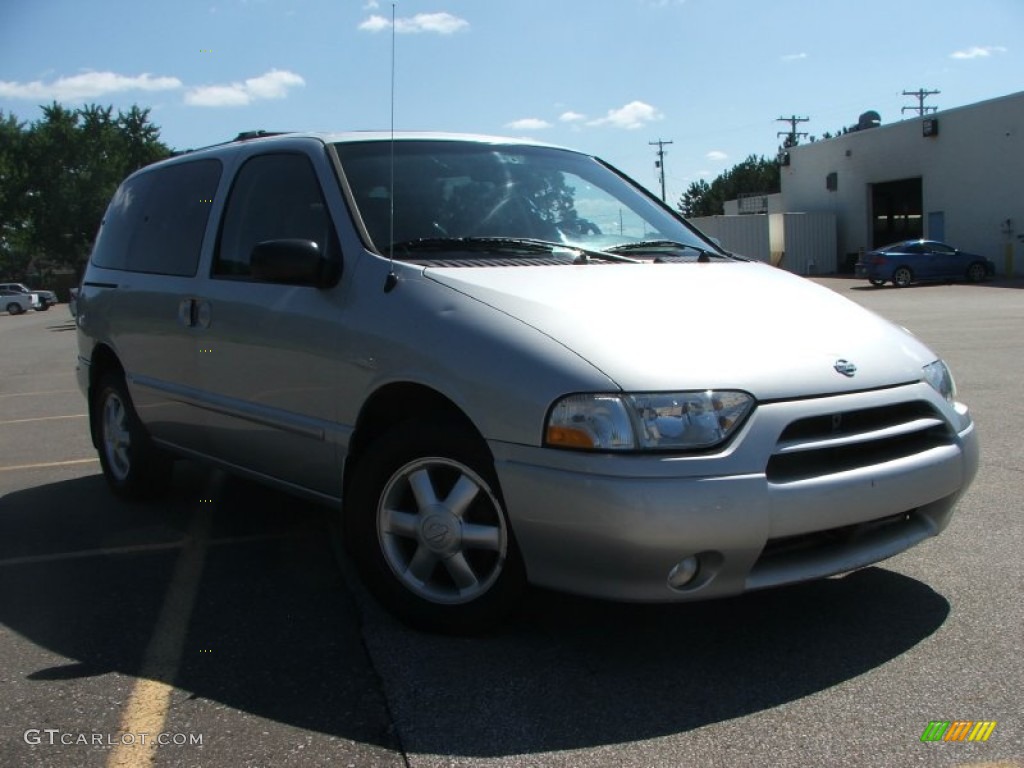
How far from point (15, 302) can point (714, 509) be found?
5799 centimetres

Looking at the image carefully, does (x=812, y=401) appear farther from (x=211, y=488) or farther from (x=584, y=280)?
(x=211, y=488)

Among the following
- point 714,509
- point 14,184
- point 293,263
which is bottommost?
point 714,509

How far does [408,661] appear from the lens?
337 cm

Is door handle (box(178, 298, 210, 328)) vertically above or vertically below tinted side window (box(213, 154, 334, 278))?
below

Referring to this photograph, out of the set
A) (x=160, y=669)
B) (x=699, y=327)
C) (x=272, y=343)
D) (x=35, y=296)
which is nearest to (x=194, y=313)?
(x=272, y=343)

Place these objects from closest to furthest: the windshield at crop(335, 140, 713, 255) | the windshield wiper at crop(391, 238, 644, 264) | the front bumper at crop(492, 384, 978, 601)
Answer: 1. the front bumper at crop(492, 384, 978, 601)
2. the windshield wiper at crop(391, 238, 644, 264)
3. the windshield at crop(335, 140, 713, 255)

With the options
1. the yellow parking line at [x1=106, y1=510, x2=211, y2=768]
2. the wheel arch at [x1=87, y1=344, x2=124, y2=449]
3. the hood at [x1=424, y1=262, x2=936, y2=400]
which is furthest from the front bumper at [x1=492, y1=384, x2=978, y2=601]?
the wheel arch at [x1=87, y1=344, x2=124, y2=449]

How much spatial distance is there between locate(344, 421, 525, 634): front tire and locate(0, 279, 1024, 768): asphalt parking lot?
0.14 meters

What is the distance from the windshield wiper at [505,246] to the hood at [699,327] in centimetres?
18

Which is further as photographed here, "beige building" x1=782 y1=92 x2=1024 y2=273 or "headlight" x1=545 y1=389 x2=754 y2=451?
"beige building" x1=782 y1=92 x2=1024 y2=273

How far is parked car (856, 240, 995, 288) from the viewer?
30469mm

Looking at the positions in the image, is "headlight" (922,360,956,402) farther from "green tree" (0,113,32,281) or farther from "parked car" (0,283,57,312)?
"green tree" (0,113,32,281)

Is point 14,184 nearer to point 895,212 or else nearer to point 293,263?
point 895,212

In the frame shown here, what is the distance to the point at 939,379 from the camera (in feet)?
12.0
